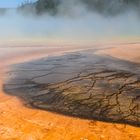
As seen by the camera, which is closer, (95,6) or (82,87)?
(82,87)

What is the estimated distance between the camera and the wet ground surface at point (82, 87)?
17.6 feet

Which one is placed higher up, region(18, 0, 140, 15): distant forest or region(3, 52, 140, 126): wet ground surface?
region(18, 0, 140, 15): distant forest

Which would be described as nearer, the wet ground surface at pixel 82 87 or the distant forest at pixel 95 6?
the wet ground surface at pixel 82 87

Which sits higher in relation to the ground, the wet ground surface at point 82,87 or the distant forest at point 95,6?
the distant forest at point 95,6

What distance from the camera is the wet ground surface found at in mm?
5352

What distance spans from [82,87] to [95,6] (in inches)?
1090

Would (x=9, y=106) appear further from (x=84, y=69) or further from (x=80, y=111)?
(x=84, y=69)

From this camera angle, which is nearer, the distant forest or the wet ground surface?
the wet ground surface

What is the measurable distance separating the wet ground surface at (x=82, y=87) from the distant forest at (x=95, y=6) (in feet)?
71.1

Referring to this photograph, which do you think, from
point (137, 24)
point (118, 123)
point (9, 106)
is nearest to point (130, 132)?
point (118, 123)

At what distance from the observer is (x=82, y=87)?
6547 millimetres

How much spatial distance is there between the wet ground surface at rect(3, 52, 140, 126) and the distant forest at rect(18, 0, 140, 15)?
71.1ft

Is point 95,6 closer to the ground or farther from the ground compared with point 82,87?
farther from the ground

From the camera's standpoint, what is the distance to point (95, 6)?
109 ft
